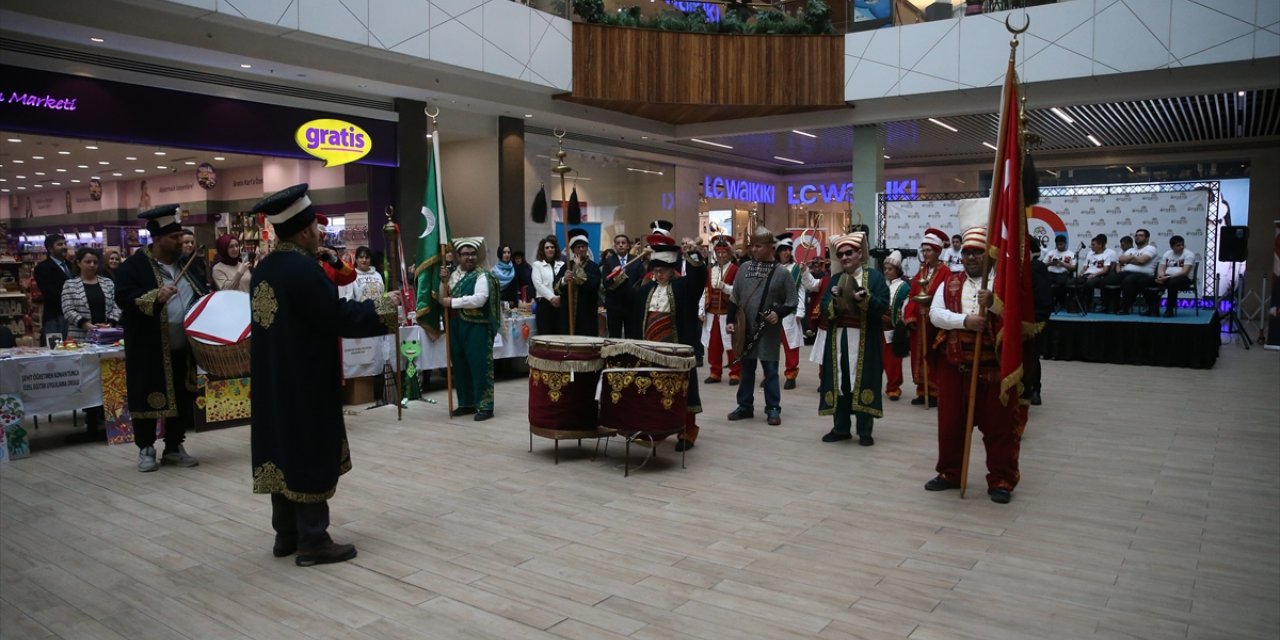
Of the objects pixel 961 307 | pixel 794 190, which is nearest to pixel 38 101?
pixel 961 307

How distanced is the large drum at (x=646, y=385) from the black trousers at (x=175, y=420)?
3.11m

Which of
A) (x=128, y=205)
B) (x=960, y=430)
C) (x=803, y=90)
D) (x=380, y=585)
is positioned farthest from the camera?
(x=803, y=90)

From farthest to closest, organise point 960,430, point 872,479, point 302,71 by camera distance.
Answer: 1. point 302,71
2. point 872,479
3. point 960,430

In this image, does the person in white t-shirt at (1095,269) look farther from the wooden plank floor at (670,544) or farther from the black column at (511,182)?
the black column at (511,182)

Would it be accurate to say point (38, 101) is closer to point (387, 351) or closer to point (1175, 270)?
point (387, 351)

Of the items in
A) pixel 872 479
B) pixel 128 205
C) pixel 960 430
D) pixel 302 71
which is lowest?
pixel 872 479

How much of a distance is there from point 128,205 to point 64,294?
18.6 ft

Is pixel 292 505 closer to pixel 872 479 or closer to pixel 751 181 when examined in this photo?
pixel 872 479

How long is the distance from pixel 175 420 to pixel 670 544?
4021 mm

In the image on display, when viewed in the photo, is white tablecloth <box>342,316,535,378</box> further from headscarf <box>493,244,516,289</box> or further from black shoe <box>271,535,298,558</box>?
black shoe <box>271,535,298,558</box>

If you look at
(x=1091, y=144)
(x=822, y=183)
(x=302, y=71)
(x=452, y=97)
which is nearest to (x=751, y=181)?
(x=822, y=183)

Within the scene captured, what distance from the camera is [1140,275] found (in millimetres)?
12836

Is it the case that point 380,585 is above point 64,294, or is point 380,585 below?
below

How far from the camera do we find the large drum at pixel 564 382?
19.9 feet
